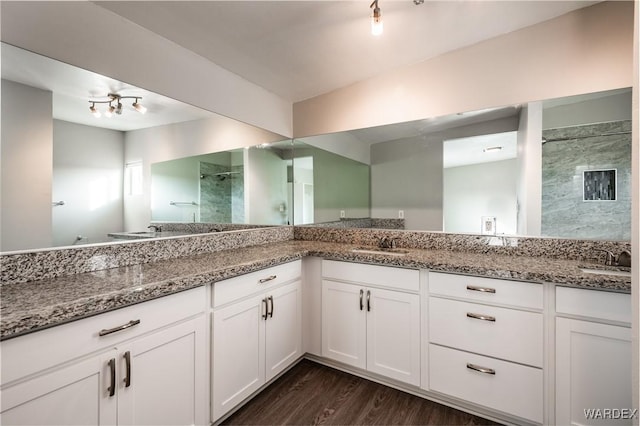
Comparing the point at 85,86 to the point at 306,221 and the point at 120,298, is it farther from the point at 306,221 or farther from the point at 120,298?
the point at 306,221

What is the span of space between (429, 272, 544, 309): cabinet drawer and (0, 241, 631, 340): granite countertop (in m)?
0.05

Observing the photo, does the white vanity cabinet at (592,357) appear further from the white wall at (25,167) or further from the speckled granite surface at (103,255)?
the white wall at (25,167)

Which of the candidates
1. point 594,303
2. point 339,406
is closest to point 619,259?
point 594,303

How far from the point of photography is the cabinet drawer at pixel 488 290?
1.44 metres

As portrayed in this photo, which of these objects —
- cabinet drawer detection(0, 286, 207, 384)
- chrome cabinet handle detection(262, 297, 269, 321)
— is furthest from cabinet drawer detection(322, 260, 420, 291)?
cabinet drawer detection(0, 286, 207, 384)

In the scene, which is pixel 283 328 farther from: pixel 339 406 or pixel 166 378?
pixel 166 378

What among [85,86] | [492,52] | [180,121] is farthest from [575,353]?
[85,86]

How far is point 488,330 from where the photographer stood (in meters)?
1.54

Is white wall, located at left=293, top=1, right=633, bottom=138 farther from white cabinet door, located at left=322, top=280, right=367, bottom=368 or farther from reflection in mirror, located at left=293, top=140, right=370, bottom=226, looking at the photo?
white cabinet door, located at left=322, top=280, right=367, bottom=368

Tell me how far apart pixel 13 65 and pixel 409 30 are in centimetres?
206

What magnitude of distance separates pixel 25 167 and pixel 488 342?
239 centimetres

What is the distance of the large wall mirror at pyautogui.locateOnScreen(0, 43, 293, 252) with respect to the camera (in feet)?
3.95

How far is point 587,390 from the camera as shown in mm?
1319

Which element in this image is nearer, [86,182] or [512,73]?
[86,182]
